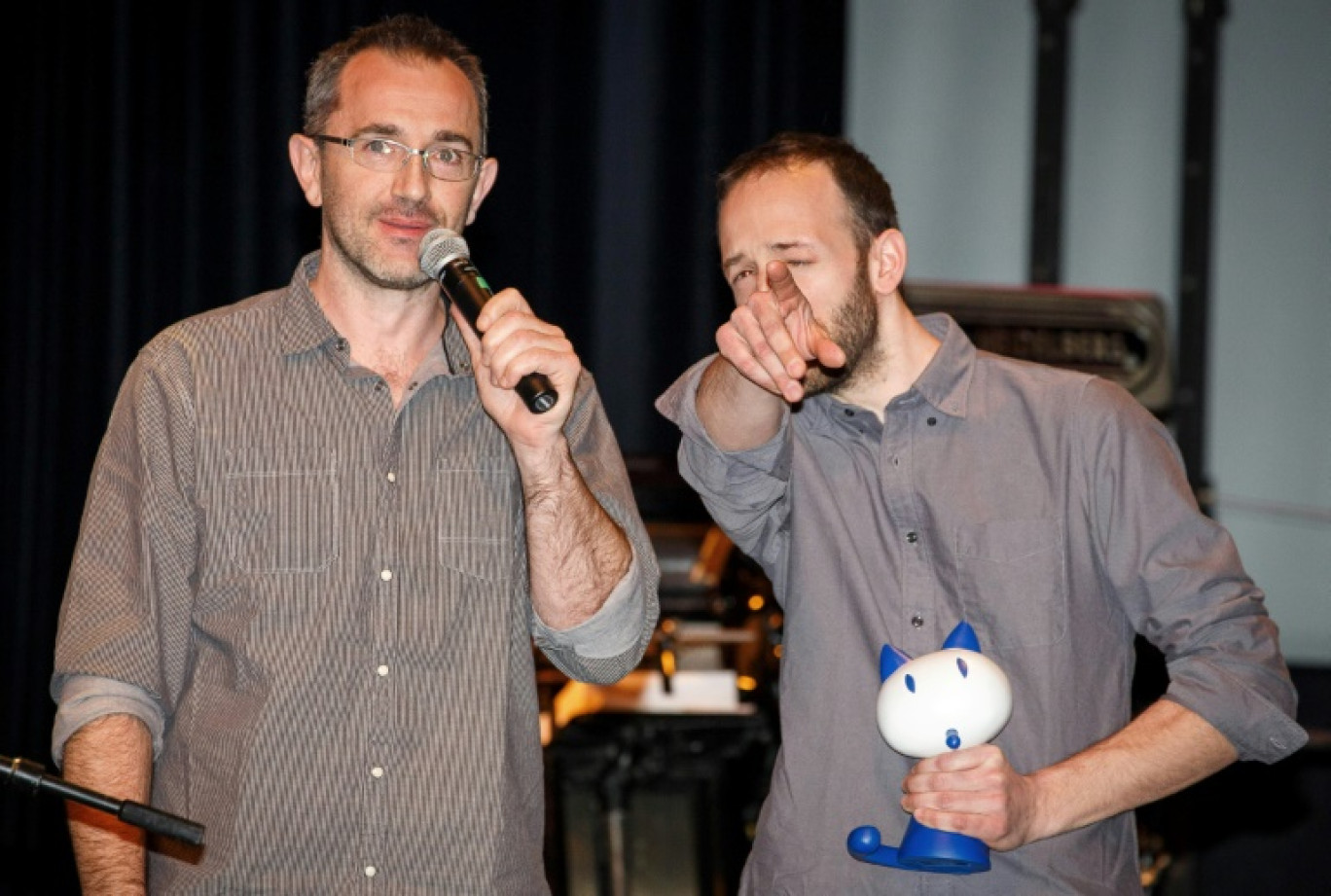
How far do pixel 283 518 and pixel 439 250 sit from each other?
15.4 inches

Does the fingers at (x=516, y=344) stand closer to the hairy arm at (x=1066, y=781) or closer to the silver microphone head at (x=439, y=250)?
the silver microphone head at (x=439, y=250)

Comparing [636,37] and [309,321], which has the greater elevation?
[636,37]

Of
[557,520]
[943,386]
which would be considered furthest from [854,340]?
[557,520]

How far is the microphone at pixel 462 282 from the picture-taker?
61.4 inches

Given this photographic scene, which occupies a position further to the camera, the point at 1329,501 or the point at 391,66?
the point at 1329,501

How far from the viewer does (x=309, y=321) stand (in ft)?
6.55

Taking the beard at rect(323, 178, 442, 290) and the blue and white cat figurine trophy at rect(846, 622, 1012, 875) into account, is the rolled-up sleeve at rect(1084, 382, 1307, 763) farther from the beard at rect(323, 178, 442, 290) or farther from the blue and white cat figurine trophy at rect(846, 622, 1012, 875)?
the beard at rect(323, 178, 442, 290)

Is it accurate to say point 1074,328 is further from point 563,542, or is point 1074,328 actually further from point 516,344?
point 516,344

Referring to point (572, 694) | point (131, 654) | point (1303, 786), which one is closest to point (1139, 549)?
point (131, 654)

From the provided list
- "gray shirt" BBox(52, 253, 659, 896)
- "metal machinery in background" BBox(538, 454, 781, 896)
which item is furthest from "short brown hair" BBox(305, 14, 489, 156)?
"metal machinery in background" BBox(538, 454, 781, 896)

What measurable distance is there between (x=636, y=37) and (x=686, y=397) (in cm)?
289

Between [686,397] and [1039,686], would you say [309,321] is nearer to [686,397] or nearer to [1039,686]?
[686,397]

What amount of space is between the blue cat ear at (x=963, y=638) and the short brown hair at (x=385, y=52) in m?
0.91

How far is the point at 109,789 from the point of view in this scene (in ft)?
5.67
